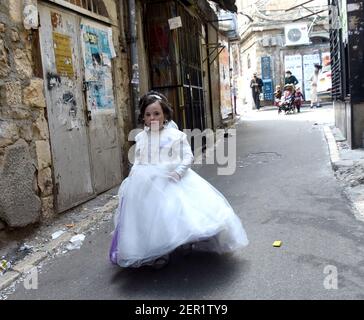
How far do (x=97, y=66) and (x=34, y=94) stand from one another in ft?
5.51

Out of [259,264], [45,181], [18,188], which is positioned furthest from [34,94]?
[259,264]

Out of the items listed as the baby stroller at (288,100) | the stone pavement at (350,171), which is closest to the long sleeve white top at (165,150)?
the stone pavement at (350,171)

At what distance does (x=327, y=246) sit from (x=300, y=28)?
23.8m

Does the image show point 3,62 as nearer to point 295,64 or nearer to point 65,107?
point 65,107

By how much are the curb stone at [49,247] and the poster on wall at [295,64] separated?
22.1 meters

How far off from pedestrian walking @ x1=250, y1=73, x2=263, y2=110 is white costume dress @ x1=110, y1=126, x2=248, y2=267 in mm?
→ 20344

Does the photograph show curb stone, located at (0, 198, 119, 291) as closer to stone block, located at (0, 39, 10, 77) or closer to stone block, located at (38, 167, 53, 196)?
stone block, located at (38, 167, 53, 196)

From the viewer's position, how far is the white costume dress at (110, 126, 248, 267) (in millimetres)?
3322

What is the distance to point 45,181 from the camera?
16.0ft

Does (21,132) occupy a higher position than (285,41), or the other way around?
(285,41)

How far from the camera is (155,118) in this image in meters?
3.74

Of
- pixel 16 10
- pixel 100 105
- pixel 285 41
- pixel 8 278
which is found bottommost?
pixel 8 278

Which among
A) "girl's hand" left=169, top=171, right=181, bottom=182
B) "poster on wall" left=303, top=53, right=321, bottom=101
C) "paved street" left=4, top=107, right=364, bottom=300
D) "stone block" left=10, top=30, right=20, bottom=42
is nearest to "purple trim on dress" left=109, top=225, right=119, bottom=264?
"paved street" left=4, top=107, right=364, bottom=300
